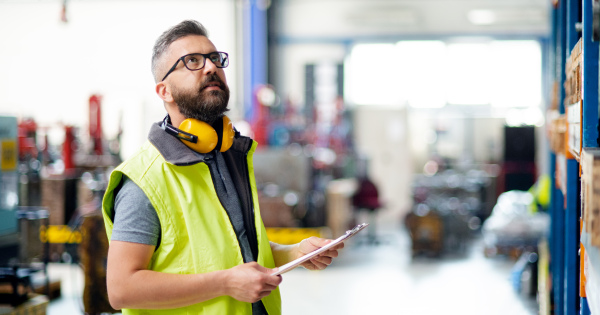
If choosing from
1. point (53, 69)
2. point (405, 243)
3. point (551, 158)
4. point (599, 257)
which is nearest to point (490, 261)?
point (405, 243)

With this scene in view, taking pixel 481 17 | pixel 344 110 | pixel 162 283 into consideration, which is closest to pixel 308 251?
pixel 162 283

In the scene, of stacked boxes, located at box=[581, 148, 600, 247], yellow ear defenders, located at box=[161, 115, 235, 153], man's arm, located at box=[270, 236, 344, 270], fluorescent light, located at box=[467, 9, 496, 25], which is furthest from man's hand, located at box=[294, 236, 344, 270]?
fluorescent light, located at box=[467, 9, 496, 25]

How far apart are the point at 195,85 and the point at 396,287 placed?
5268 mm

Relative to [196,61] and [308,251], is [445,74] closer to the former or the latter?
[308,251]

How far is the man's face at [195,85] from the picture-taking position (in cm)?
174

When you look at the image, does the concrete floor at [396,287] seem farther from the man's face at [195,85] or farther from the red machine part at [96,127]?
the man's face at [195,85]

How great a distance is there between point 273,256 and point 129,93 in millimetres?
11104

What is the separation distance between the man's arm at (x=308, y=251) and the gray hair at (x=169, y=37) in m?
0.63

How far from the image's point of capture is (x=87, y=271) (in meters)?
4.38

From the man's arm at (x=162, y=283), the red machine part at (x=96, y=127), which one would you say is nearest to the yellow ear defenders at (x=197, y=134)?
the man's arm at (x=162, y=283)

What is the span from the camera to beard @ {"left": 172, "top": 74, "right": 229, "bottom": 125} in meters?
1.75

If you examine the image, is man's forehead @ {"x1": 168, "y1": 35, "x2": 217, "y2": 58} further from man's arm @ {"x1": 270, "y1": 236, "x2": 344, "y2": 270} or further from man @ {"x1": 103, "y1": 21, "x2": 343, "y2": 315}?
man's arm @ {"x1": 270, "y1": 236, "x2": 344, "y2": 270}

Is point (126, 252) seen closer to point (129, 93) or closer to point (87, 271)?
point (87, 271)

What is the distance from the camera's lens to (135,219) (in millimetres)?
1580
